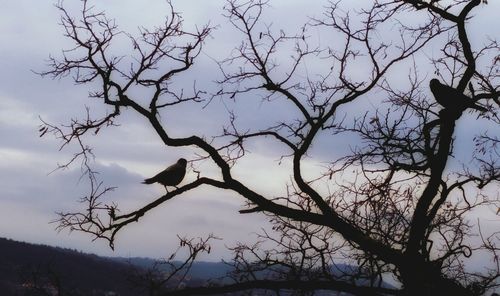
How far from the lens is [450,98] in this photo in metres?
7.22

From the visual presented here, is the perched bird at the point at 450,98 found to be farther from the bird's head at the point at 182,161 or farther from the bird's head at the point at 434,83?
the bird's head at the point at 182,161

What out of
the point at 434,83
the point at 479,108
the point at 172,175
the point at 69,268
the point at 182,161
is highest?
the point at 69,268

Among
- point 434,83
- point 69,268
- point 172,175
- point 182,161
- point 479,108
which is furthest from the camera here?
point 69,268

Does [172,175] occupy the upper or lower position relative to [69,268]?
lower

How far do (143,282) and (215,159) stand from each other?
2904 mm

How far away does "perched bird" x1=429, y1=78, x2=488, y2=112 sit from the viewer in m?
6.95

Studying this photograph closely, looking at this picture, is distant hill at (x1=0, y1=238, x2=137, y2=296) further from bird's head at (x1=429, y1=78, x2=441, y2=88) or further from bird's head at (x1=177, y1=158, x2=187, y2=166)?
bird's head at (x1=429, y1=78, x2=441, y2=88)

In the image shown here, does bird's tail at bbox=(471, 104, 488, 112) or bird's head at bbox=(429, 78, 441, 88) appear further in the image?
bird's head at bbox=(429, 78, 441, 88)

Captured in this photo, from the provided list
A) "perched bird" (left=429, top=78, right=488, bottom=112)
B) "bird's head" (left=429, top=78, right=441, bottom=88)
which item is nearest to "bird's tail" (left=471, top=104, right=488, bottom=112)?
"perched bird" (left=429, top=78, right=488, bottom=112)

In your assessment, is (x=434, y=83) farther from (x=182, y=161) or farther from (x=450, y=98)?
(x=182, y=161)

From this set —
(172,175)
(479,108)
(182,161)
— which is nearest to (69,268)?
(172,175)

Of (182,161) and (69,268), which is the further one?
(69,268)

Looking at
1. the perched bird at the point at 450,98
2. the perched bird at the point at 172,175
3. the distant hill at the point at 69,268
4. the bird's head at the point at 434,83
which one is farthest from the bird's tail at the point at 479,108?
the distant hill at the point at 69,268

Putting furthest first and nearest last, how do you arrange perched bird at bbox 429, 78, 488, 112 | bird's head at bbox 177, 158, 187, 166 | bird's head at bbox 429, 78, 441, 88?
1. bird's head at bbox 177, 158, 187, 166
2. bird's head at bbox 429, 78, 441, 88
3. perched bird at bbox 429, 78, 488, 112
